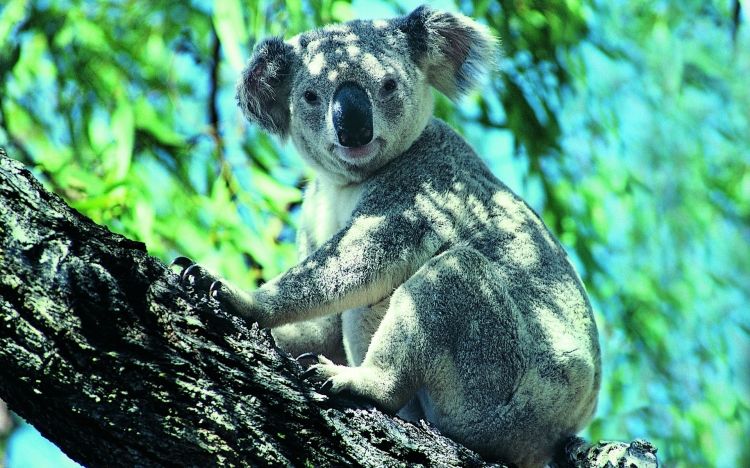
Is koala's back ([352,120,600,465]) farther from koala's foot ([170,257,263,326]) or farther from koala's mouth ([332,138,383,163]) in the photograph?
koala's foot ([170,257,263,326])

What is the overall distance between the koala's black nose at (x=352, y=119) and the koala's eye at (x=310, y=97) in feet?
0.55

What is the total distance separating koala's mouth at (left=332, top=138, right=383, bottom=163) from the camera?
10.1 feet

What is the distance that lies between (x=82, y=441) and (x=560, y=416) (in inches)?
57.5

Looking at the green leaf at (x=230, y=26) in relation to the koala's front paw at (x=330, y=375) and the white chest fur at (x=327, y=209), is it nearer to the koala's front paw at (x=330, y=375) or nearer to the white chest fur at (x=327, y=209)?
the white chest fur at (x=327, y=209)

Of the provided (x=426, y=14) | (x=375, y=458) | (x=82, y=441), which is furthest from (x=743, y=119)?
(x=82, y=441)

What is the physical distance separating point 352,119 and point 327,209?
1.62 feet

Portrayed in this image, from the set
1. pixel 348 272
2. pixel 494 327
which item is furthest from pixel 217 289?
pixel 494 327

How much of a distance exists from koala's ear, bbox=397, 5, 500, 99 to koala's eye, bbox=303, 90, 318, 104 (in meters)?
0.45

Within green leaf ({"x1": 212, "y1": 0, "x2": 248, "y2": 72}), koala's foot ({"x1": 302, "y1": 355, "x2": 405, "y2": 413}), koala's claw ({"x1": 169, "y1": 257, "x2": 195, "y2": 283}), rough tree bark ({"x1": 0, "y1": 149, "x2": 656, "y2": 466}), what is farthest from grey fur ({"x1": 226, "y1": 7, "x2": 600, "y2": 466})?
green leaf ({"x1": 212, "y1": 0, "x2": 248, "y2": 72})

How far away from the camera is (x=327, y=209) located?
11.2 ft

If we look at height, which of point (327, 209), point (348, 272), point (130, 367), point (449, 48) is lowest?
point (130, 367)

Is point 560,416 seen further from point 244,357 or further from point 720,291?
point 720,291

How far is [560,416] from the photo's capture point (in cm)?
277

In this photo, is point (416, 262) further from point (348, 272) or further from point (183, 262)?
point (183, 262)
